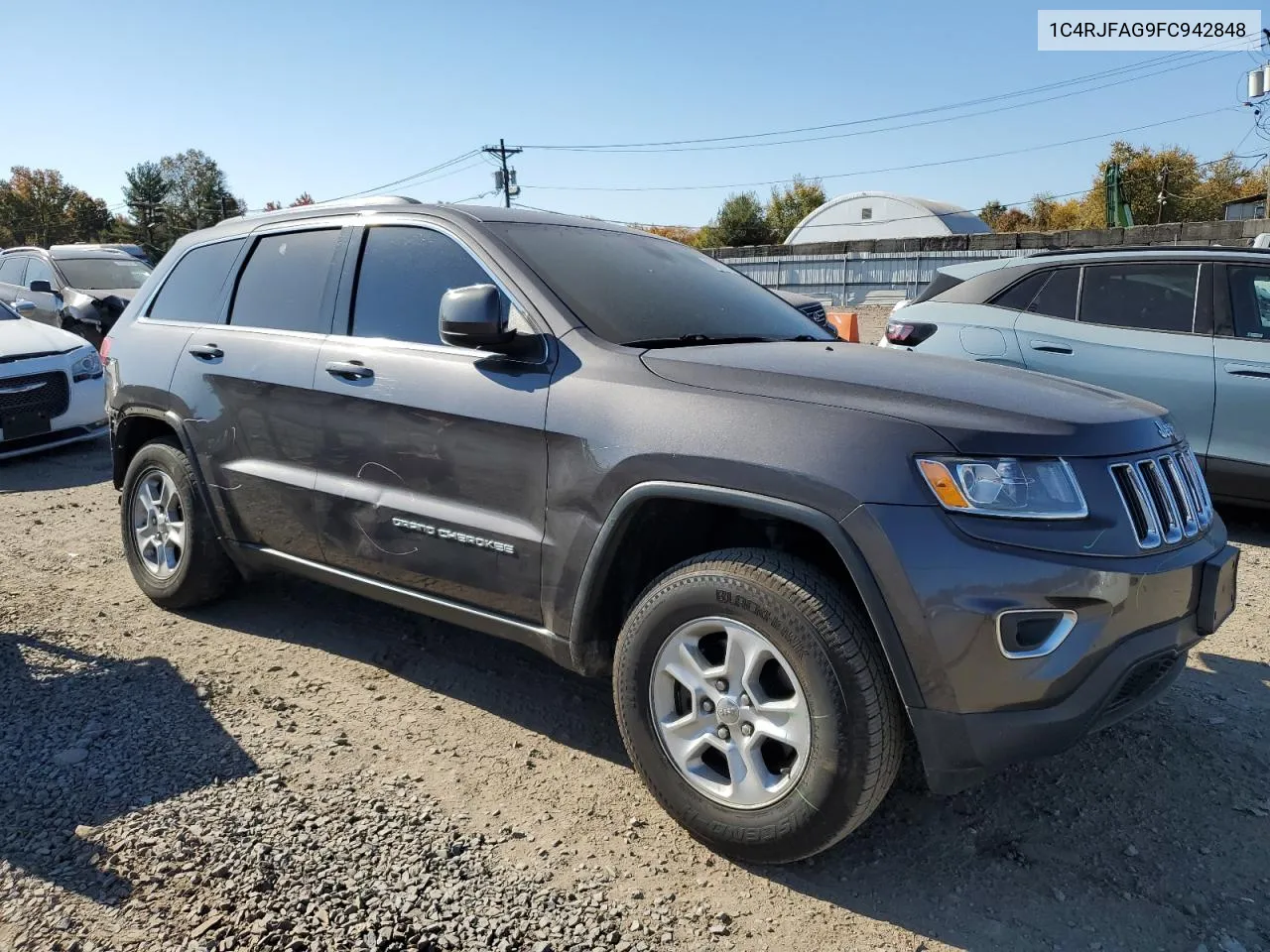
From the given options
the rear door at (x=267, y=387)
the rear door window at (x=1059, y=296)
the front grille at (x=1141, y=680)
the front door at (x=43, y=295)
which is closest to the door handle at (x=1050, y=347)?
the rear door window at (x=1059, y=296)

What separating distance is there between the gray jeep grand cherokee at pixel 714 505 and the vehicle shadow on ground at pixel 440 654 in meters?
0.48

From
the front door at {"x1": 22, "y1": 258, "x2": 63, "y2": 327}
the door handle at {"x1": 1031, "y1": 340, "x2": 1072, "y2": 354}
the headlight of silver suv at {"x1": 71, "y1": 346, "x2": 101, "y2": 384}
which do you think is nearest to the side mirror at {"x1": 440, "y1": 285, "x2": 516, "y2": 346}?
the door handle at {"x1": 1031, "y1": 340, "x2": 1072, "y2": 354}

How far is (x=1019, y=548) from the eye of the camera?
7.14 ft

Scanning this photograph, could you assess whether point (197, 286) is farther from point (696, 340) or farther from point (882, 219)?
point (882, 219)

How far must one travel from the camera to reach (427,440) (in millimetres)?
3133

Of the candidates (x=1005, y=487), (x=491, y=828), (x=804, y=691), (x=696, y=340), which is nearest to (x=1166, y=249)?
(x=696, y=340)

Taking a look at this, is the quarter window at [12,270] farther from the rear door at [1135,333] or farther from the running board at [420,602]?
the rear door at [1135,333]

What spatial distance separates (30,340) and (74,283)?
18.1 ft

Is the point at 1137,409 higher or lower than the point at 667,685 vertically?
higher

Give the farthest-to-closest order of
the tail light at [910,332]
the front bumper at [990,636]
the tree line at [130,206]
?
1. the tree line at [130,206]
2. the tail light at [910,332]
3. the front bumper at [990,636]

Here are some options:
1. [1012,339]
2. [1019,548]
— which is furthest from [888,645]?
[1012,339]

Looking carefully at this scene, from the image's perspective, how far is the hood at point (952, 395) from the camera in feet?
7.54

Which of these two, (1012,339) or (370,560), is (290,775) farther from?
(1012,339)

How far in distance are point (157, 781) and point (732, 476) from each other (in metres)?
2.05
